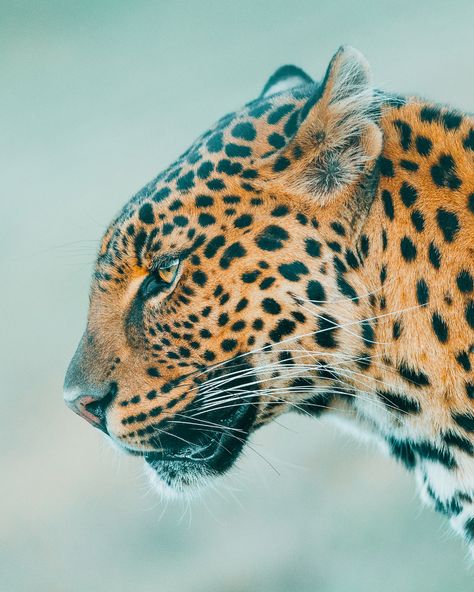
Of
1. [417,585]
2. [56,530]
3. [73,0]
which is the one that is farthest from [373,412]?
[73,0]

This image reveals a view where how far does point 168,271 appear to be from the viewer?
99.3 inches

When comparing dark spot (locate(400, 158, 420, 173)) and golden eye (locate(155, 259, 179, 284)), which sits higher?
dark spot (locate(400, 158, 420, 173))

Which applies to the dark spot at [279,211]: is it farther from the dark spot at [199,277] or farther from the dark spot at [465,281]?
the dark spot at [465,281]

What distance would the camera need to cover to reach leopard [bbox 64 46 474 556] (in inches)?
94.8

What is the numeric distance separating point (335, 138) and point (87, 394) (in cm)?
110

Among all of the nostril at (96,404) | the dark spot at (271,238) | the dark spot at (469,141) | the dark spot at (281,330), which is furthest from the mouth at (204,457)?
the dark spot at (469,141)

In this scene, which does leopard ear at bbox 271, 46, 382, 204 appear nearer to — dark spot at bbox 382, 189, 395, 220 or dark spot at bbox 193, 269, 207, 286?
dark spot at bbox 382, 189, 395, 220

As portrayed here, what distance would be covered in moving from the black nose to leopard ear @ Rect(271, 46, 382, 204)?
2.77 ft

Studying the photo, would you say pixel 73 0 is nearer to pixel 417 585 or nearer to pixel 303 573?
pixel 303 573

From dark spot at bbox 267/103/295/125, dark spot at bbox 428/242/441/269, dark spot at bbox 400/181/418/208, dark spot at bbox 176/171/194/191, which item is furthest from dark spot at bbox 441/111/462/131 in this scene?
dark spot at bbox 176/171/194/191

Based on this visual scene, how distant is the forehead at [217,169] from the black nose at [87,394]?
37 centimetres

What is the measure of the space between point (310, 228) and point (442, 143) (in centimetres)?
48

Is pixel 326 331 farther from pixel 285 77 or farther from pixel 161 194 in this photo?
pixel 285 77

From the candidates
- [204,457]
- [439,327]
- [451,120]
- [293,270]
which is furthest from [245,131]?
[204,457]
